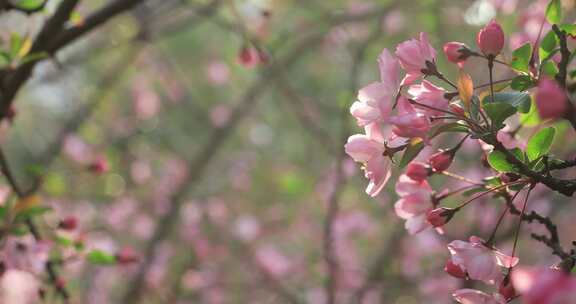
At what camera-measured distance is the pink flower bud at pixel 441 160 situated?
862 mm

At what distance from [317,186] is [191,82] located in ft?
6.86

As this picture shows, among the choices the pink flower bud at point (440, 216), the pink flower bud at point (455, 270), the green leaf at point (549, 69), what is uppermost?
the green leaf at point (549, 69)

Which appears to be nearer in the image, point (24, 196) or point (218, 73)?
point (24, 196)

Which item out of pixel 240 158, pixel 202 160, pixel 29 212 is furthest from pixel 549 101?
pixel 240 158

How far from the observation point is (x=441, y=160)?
2.83ft

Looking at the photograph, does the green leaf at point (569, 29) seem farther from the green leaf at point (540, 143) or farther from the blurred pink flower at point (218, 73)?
the blurred pink flower at point (218, 73)

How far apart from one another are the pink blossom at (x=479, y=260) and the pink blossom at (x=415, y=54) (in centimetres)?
23

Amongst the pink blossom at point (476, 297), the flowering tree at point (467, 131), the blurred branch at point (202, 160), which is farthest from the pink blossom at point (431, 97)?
the blurred branch at point (202, 160)

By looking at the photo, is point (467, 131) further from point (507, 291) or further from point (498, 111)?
point (507, 291)

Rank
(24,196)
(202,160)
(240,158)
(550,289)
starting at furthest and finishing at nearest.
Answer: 1. (240,158)
2. (202,160)
3. (24,196)
4. (550,289)

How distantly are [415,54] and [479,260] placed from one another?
0.28 meters

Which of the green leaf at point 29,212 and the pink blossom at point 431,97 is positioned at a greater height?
the pink blossom at point 431,97

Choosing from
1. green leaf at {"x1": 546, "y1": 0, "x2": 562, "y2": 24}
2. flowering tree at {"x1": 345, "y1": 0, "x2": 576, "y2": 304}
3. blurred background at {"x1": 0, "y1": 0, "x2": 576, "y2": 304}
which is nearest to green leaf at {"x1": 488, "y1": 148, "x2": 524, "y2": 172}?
flowering tree at {"x1": 345, "y1": 0, "x2": 576, "y2": 304}

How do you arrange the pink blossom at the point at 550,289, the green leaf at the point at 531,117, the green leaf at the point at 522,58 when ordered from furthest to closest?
the green leaf at the point at 531,117
the green leaf at the point at 522,58
the pink blossom at the point at 550,289
